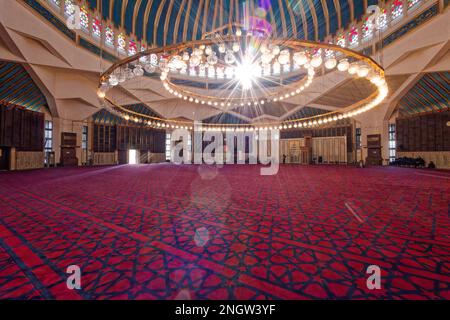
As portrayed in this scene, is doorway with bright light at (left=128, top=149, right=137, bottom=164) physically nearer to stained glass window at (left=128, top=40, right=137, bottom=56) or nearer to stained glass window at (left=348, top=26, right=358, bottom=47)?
stained glass window at (left=128, top=40, right=137, bottom=56)

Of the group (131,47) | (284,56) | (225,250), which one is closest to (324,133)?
(284,56)

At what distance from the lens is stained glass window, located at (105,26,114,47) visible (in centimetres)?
1029

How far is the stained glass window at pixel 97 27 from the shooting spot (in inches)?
380

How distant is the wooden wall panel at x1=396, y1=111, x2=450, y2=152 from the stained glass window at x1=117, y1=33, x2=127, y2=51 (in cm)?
1531

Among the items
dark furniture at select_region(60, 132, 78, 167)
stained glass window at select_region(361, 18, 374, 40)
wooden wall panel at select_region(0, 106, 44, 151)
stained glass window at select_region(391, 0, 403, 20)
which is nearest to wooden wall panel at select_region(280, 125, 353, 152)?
stained glass window at select_region(361, 18, 374, 40)

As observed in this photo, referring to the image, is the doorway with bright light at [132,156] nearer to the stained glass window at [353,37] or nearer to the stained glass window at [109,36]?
the stained glass window at [109,36]

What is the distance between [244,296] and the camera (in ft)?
3.27

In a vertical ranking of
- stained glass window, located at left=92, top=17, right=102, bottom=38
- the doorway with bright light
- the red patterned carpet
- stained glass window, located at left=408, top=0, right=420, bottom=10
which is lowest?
the red patterned carpet

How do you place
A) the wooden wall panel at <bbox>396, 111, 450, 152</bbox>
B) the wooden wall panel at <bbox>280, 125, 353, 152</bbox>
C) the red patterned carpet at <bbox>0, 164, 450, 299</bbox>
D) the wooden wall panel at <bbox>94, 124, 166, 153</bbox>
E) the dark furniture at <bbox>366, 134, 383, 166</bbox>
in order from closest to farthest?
the red patterned carpet at <bbox>0, 164, 450, 299</bbox> < the wooden wall panel at <bbox>396, 111, 450, 152</bbox> < the dark furniture at <bbox>366, 134, 383, 166</bbox> < the wooden wall panel at <bbox>94, 124, 166, 153</bbox> < the wooden wall panel at <bbox>280, 125, 353, 152</bbox>

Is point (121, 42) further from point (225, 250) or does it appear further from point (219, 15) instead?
point (225, 250)

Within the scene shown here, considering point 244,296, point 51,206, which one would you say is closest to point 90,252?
point 244,296

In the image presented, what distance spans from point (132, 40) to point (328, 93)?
37.8 ft

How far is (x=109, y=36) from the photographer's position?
10.5 meters

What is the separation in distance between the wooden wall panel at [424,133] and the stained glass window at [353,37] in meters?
4.68
